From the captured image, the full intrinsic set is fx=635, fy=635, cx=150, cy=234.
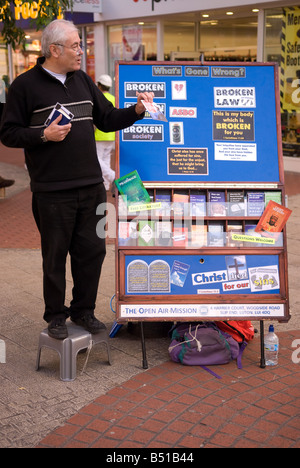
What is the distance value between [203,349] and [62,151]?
65.6 inches

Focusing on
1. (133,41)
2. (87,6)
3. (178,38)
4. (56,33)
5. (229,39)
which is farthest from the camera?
(133,41)

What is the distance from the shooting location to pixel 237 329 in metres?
4.68

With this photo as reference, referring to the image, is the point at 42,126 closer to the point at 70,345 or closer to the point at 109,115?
the point at 109,115

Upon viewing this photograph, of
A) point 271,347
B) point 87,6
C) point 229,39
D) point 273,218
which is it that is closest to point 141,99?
point 273,218

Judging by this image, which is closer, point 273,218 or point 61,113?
point 61,113

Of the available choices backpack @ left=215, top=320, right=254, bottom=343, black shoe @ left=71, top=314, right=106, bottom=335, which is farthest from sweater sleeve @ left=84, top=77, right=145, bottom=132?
backpack @ left=215, top=320, right=254, bottom=343

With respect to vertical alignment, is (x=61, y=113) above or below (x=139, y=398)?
above

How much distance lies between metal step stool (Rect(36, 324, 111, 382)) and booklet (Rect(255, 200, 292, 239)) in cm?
139

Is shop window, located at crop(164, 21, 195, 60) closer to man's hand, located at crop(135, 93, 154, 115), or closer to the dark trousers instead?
man's hand, located at crop(135, 93, 154, 115)

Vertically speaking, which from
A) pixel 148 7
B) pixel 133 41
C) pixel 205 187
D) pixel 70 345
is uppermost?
pixel 148 7

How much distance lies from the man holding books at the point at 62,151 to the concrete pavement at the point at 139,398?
37 cm

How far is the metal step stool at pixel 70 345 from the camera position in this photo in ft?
13.9

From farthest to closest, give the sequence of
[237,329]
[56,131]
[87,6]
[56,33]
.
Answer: [87,6], [237,329], [56,33], [56,131]

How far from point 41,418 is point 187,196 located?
1.80 meters
